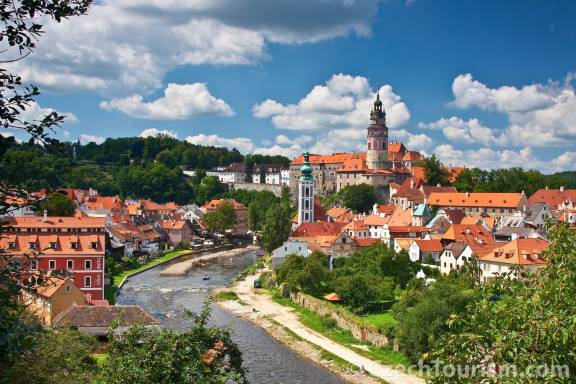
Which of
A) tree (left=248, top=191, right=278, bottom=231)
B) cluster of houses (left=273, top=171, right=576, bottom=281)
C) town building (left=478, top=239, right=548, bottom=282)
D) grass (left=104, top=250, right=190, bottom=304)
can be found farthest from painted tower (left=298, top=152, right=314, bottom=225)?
town building (left=478, top=239, right=548, bottom=282)

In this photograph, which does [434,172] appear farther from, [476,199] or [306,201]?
[306,201]

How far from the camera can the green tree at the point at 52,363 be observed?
922 centimetres

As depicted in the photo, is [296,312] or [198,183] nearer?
[296,312]

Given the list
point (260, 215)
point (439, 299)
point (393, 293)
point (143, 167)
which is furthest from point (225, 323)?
point (143, 167)

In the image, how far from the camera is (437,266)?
4050cm

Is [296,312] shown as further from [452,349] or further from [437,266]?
[452,349]

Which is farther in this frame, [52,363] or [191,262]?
[191,262]

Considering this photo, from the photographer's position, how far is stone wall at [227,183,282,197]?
101 meters

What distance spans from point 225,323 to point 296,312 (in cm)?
467

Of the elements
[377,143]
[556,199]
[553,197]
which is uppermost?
[377,143]

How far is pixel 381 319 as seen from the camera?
30.1 meters

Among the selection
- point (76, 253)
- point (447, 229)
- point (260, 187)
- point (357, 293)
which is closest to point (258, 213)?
point (260, 187)

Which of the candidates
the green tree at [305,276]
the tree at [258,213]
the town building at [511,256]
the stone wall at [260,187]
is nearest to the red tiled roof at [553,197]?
the town building at [511,256]

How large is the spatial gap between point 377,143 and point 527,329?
7853cm
